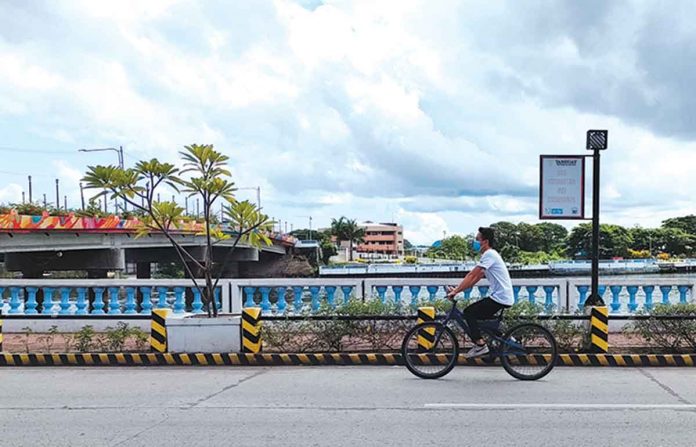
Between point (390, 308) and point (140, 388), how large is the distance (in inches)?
159

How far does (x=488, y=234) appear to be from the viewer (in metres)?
8.23

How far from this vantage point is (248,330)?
9516mm

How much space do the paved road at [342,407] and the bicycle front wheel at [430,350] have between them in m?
0.17

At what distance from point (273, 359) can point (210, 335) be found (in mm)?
1040

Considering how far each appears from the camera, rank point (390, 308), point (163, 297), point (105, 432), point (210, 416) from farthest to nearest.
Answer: point (163, 297)
point (390, 308)
point (210, 416)
point (105, 432)

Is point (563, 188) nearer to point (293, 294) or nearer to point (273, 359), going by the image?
point (273, 359)

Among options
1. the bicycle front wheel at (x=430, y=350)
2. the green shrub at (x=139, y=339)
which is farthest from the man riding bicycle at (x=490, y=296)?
the green shrub at (x=139, y=339)

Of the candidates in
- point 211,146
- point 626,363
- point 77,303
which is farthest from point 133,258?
point 626,363

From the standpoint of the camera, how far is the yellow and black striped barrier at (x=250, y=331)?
373 inches

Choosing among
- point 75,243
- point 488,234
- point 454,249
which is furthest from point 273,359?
point 454,249

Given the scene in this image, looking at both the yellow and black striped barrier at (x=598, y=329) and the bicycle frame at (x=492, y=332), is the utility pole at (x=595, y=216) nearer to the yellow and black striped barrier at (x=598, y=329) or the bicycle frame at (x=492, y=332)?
the yellow and black striped barrier at (x=598, y=329)

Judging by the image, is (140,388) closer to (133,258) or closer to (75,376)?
(75,376)

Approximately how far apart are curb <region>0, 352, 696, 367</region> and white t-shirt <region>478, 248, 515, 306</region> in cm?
120

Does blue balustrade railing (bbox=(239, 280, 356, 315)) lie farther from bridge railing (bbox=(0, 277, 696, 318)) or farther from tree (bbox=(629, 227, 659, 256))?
tree (bbox=(629, 227, 659, 256))
